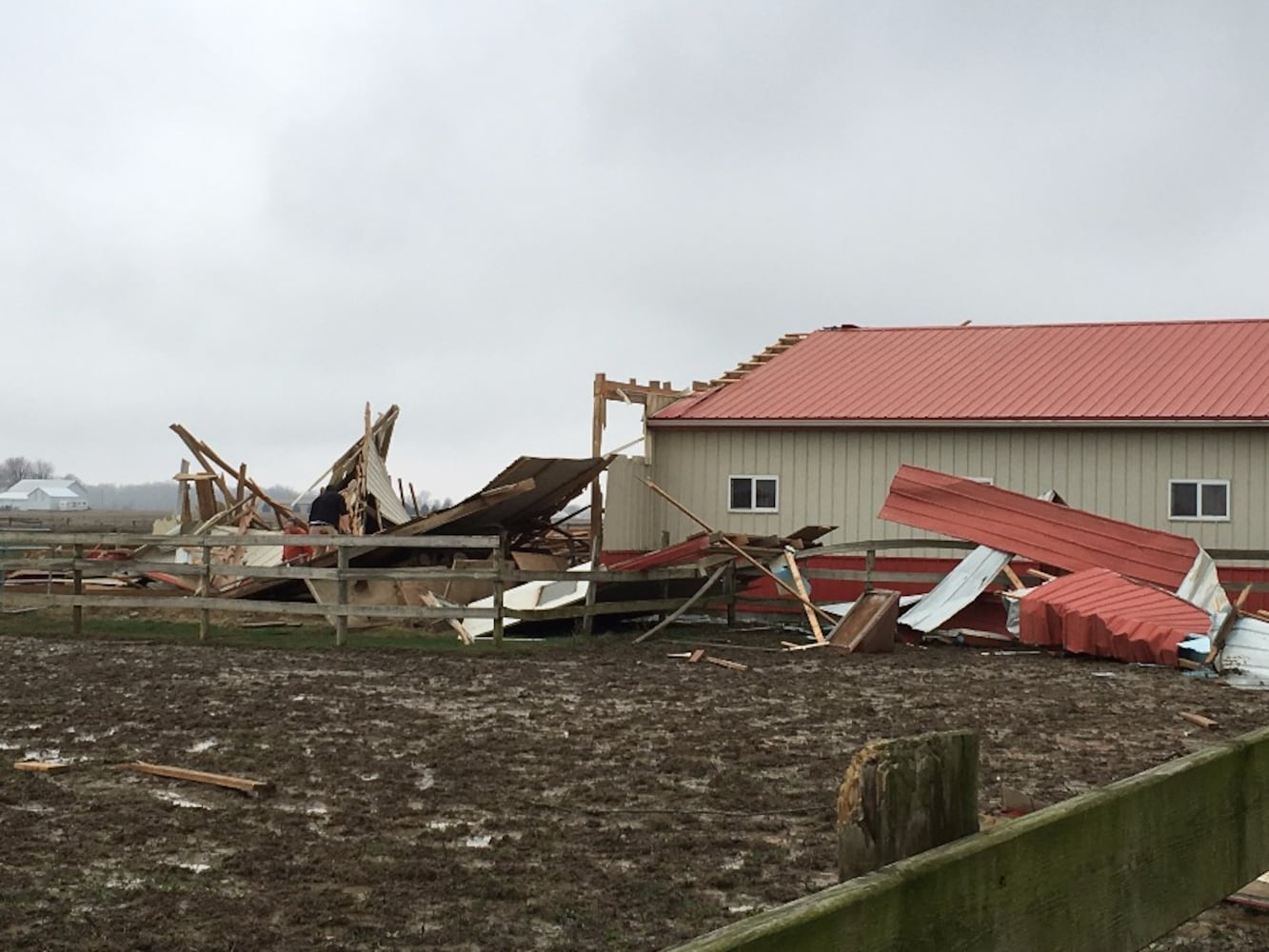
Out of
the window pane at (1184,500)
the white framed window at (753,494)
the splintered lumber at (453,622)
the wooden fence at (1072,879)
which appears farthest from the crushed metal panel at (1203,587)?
the wooden fence at (1072,879)

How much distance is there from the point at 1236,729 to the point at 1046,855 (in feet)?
31.8

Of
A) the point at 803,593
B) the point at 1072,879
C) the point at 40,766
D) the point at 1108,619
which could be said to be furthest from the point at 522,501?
the point at 1072,879

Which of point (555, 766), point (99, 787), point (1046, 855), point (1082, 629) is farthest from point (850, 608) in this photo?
point (1046, 855)

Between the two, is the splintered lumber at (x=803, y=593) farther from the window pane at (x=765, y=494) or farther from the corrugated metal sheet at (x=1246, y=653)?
the corrugated metal sheet at (x=1246, y=653)

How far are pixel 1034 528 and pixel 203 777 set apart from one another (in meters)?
13.4

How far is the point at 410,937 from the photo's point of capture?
5.38 meters

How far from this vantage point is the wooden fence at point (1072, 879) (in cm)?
202

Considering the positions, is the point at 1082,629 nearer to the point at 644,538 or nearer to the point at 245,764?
the point at 644,538

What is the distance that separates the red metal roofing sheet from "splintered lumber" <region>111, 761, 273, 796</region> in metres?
11.2

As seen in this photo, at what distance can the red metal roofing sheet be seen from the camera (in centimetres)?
1616

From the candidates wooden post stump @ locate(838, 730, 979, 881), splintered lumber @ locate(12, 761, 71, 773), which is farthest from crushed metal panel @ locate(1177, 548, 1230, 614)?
wooden post stump @ locate(838, 730, 979, 881)

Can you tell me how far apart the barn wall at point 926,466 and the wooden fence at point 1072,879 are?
18560mm

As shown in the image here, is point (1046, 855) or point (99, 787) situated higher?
point (1046, 855)

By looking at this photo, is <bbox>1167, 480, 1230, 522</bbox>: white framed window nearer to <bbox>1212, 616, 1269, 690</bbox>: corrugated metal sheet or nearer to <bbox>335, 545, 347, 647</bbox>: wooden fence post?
<bbox>1212, 616, 1269, 690</bbox>: corrugated metal sheet
